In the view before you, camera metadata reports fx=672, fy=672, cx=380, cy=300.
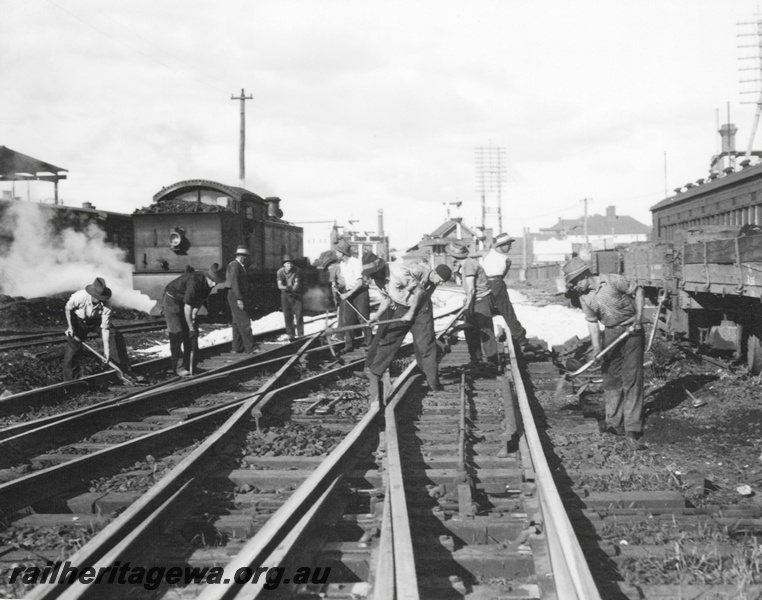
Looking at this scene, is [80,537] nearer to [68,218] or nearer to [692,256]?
[692,256]

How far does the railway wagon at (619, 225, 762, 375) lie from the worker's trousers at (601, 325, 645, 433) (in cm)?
205

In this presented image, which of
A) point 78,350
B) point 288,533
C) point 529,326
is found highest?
point 78,350

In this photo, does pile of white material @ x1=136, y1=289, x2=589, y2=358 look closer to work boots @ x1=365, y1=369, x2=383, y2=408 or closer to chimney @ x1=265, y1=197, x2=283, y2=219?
chimney @ x1=265, y1=197, x2=283, y2=219

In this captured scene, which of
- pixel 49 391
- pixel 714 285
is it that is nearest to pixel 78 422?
pixel 49 391

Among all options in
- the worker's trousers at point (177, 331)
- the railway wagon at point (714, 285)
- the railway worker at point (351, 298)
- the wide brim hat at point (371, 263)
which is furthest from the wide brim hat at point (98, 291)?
the railway wagon at point (714, 285)

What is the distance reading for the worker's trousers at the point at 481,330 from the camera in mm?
9172

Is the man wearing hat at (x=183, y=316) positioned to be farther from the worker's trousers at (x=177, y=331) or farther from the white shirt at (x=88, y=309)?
the white shirt at (x=88, y=309)

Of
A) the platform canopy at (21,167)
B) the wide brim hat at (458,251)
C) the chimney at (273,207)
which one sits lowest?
the wide brim hat at (458,251)

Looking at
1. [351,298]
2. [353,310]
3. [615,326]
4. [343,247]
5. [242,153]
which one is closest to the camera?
[615,326]

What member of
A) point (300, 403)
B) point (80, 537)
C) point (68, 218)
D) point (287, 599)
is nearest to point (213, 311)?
point (68, 218)

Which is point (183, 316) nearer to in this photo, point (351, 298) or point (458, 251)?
point (351, 298)

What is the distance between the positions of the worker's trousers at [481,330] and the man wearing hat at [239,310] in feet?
12.6

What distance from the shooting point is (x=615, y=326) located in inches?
249

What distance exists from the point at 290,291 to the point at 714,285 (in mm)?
7380
